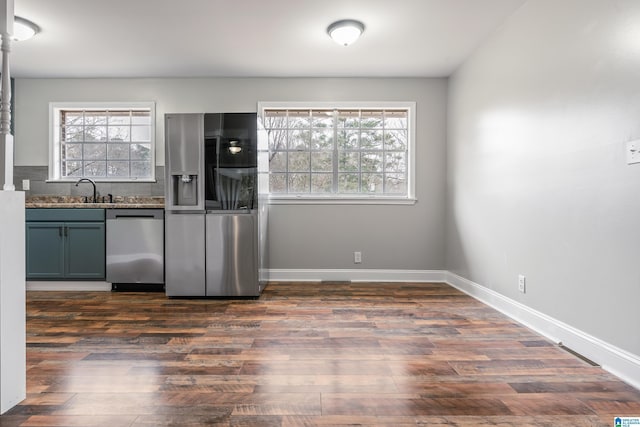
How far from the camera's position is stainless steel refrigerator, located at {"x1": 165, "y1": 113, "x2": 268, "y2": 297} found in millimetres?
3383

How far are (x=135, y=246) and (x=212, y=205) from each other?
3.36 ft

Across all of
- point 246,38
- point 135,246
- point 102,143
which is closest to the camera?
point 246,38

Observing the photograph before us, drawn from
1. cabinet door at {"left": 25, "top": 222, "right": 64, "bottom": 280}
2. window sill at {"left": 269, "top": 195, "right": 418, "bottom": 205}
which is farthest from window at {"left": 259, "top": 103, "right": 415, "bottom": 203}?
cabinet door at {"left": 25, "top": 222, "right": 64, "bottom": 280}

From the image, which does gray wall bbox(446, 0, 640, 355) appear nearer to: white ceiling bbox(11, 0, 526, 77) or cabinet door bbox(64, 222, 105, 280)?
white ceiling bbox(11, 0, 526, 77)

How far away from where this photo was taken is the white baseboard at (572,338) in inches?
69.7

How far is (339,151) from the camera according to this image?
4285mm

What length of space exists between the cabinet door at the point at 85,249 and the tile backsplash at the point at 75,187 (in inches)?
24.7

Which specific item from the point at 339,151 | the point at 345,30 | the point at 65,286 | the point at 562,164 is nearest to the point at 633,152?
the point at 562,164

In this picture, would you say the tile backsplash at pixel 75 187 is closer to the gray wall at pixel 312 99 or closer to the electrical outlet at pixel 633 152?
the gray wall at pixel 312 99

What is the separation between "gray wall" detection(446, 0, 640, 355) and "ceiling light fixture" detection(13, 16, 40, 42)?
→ 400 centimetres

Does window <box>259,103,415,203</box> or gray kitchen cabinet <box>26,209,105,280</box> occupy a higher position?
window <box>259,103,415,203</box>

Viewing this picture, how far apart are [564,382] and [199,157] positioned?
322cm

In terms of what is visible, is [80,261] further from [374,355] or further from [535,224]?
[535,224]

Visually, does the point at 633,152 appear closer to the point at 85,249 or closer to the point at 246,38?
the point at 246,38
